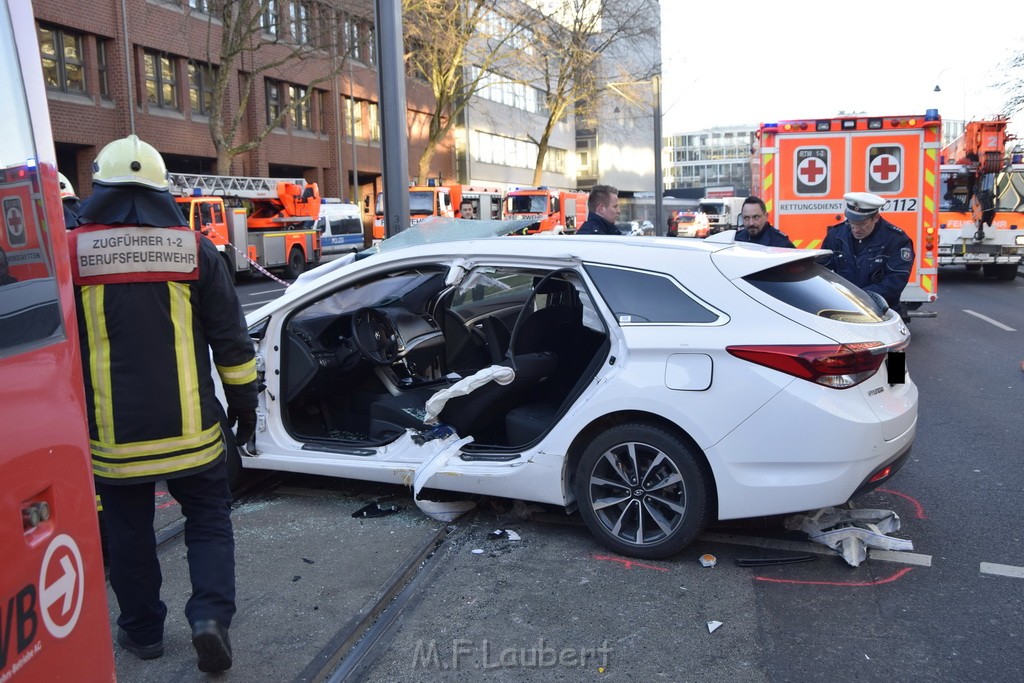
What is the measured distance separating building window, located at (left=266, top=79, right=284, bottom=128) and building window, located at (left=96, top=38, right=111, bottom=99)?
855 cm

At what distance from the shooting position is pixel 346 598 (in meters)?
4.07

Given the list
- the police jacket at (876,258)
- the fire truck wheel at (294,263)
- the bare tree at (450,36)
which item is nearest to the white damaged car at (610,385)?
the police jacket at (876,258)

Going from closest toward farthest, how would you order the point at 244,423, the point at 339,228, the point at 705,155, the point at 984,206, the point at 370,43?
the point at 244,423 → the point at 984,206 → the point at 339,228 → the point at 370,43 → the point at 705,155

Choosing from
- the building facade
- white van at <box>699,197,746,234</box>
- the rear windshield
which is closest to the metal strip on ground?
the rear windshield

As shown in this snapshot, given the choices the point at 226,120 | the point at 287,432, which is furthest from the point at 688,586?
the point at 226,120

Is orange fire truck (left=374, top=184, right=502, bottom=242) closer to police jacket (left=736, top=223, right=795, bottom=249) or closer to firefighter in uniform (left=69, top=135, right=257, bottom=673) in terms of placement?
police jacket (left=736, top=223, right=795, bottom=249)

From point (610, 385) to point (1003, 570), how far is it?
1963 millimetres

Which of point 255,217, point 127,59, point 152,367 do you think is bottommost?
point 152,367

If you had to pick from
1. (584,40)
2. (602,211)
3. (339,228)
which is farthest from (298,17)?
(602,211)

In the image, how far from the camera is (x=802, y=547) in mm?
4523

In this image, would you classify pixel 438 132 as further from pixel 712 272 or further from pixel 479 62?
pixel 712 272

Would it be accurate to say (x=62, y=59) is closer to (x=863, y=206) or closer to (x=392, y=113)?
(x=392, y=113)

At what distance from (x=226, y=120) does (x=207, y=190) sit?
34.2ft

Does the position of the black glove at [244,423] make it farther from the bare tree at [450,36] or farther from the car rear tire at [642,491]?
the bare tree at [450,36]
